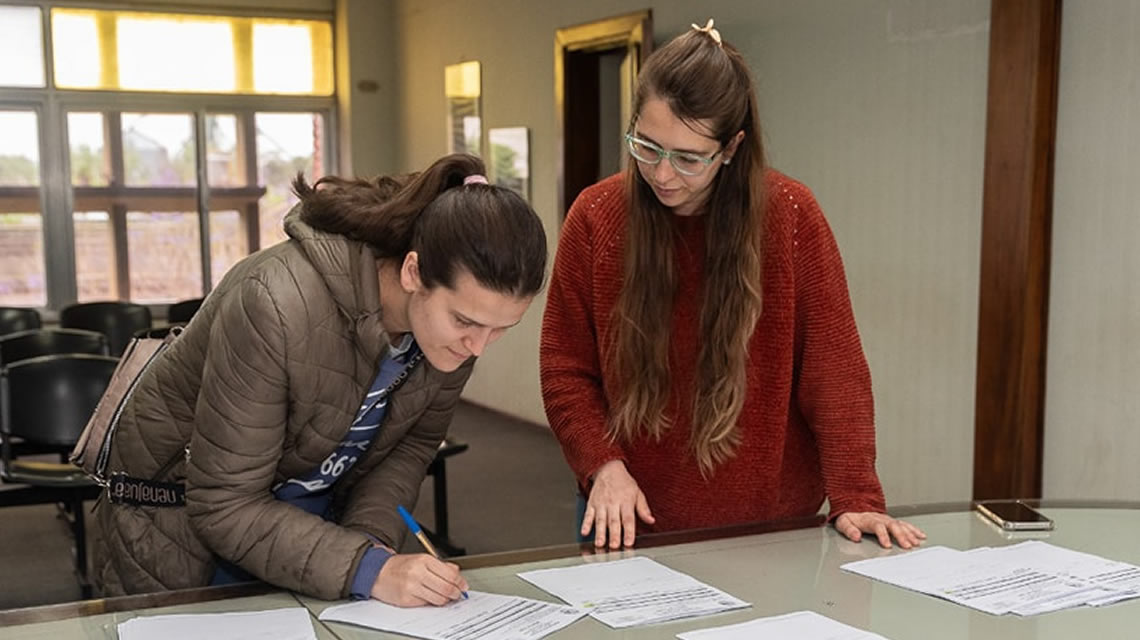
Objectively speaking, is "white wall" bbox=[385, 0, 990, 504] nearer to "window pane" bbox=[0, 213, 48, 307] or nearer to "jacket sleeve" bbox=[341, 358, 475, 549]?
"jacket sleeve" bbox=[341, 358, 475, 549]

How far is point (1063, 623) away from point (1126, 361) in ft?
6.92

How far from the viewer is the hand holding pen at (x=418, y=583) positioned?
4.76ft

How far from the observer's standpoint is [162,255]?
8.01 m

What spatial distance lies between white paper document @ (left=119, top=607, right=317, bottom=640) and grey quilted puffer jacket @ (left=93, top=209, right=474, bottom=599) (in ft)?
0.25

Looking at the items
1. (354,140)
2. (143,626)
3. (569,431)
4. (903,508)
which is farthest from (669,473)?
(354,140)

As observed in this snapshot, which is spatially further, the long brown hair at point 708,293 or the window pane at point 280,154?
the window pane at point 280,154

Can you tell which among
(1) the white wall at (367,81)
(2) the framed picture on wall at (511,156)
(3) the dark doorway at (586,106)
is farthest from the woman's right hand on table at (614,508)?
(1) the white wall at (367,81)

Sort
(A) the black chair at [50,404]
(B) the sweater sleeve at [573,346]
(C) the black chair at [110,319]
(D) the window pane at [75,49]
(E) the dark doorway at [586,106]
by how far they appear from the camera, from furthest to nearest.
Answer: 1. (D) the window pane at [75,49]
2. (E) the dark doorway at [586,106]
3. (C) the black chair at [110,319]
4. (A) the black chair at [50,404]
5. (B) the sweater sleeve at [573,346]

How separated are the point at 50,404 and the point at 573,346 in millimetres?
2459

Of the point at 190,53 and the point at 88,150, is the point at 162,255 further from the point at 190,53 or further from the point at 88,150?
the point at 190,53

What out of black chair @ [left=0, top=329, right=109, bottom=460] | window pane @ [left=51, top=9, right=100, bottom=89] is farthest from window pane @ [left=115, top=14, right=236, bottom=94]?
black chair @ [left=0, top=329, right=109, bottom=460]

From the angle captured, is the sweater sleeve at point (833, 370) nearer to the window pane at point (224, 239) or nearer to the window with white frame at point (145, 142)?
the window with white frame at point (145, 142)

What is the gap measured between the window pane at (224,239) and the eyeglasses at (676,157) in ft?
22.4

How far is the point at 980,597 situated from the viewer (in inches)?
59.2
